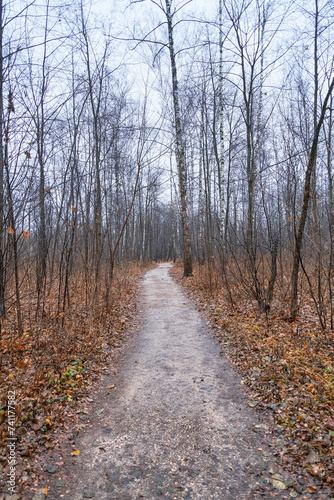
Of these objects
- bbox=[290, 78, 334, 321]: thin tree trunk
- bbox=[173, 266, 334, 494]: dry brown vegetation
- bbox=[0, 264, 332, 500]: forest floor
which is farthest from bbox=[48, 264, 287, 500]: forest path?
bbox=[290, 78, 334, 321]: thin tree trunk

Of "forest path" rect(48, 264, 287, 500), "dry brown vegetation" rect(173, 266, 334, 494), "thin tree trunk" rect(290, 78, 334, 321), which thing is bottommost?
"forest path" rect(48, 264, 287, 500)

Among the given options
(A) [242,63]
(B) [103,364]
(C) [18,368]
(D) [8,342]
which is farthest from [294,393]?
(A) [242,63]

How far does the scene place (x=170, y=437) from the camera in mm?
3311

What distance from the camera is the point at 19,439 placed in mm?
3059

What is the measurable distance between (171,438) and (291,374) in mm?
1972

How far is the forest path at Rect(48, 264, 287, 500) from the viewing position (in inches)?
104

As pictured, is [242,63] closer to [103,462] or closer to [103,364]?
[103,364]

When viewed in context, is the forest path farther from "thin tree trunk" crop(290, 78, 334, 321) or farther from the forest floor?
"thin tree trunk" crop(290, 78, 334, 321)

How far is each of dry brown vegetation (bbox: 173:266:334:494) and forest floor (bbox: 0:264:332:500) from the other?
22 millimetres

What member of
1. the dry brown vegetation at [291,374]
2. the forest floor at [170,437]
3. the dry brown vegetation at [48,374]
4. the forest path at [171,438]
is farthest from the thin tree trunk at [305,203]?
the dry brown vegetation at [48,374]

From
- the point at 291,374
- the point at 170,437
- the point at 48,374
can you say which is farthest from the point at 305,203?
the point at 48,374

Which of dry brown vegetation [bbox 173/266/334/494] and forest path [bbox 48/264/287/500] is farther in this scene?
dry brown vegetation [bbox 173/266/334/494]

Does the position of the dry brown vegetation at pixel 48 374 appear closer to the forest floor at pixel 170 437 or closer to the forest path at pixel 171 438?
the forest floor at pixel 170 437

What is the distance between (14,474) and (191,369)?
2.96 meters
